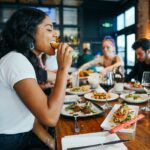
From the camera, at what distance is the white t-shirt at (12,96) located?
38.7 inches

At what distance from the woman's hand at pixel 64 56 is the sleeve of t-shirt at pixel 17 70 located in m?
0.17

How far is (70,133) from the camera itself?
3.40 feet

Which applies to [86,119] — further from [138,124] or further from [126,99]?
[126,99]

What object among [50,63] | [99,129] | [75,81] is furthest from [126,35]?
[99,129]

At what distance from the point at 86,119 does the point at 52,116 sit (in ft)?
1.15

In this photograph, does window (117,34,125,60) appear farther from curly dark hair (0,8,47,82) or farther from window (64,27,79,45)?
curly dark hair (0,8,47,82)

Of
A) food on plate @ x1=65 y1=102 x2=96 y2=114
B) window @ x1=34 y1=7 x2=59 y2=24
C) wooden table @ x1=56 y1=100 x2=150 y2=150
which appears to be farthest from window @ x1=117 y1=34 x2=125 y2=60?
wooden table @ x1=56 y1=100 x2=150 y2=150

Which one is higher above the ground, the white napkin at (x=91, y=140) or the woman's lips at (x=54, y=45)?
the woman's lips at (x=54, y=45)

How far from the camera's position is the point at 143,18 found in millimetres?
5469

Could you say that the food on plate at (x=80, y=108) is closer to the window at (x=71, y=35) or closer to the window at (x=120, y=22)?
the window at (x=71, y=35)

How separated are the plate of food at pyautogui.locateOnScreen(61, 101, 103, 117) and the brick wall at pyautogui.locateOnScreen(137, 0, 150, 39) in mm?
4511

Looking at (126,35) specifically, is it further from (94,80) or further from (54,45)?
(54,45)

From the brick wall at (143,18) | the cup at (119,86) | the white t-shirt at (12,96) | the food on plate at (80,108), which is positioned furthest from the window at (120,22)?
the white t-shirt at (12,96)

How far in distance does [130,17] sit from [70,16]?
195 cm
